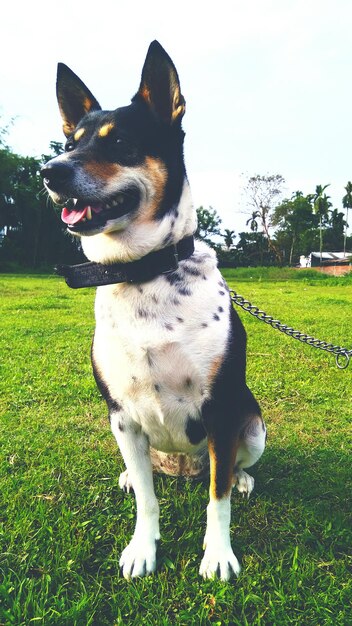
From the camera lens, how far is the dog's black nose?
2080mm

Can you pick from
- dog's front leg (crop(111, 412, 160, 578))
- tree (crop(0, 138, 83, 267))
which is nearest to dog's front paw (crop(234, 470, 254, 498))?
dog's front leg (crop(111, 412, 160, 578))

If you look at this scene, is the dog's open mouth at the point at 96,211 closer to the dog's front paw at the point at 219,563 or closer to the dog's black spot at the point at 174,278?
the dog's black spot at the point at 174,278

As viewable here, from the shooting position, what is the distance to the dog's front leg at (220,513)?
216 centimetres

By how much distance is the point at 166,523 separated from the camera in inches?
99.3

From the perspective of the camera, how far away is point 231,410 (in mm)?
2213

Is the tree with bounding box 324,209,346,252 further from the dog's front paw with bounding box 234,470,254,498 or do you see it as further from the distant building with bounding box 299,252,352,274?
the dog's front paw with bounding box 234,470,254,498

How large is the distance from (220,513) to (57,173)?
1657mm

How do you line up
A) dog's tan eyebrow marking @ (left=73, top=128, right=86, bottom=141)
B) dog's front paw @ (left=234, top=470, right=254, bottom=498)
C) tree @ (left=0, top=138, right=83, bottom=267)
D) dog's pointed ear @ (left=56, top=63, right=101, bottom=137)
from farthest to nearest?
tree @ (left=0, top=138, right=83, bottom=267), dog's front paw @ (left=234, top=470, right=254, bottom=498), dog's pointed ear @ (left=56, top=63, right=101, bottom=137), dog's tan eyebrow marking @ (left=73, top=128, right=86, bottom=141)

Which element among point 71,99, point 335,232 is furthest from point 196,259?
point 335,232

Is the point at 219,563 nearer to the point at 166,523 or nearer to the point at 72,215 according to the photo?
the point at 166,523

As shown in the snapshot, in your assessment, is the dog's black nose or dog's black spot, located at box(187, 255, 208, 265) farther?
dog's black spot, located at box(187, 255, 208, 265)

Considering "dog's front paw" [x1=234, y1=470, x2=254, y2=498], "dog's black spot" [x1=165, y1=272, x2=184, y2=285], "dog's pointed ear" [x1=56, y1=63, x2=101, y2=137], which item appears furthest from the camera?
"dog's front paw" [x1=234, y1=470, x2=254, y2=498]

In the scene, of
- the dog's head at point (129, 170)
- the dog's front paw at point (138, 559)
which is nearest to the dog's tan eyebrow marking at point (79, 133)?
the dog's head at point (129, 170)

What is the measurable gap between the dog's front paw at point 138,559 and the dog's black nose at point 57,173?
A: 162cm
